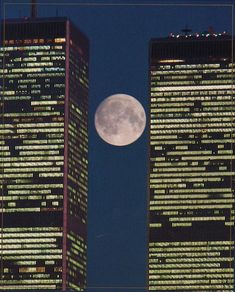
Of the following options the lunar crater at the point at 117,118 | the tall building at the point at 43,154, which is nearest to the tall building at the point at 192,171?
the tall building at the point at 43,154

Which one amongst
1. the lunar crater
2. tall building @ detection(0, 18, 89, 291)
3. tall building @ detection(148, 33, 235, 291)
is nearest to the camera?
the lunar crater

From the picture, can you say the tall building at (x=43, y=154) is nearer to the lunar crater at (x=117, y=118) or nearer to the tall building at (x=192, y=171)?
the lunar crater at (x=117, y=118)

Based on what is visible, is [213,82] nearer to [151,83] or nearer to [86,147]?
[151,83]

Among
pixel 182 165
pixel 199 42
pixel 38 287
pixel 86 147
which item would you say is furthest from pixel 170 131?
pixel 86 147

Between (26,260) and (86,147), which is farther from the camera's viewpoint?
(26,260)

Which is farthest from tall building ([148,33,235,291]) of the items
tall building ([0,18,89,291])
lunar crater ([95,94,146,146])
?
lunar crater ([95,94,146,146])

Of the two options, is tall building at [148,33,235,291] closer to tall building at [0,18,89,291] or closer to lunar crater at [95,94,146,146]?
tall building at [0,18,89,291]
